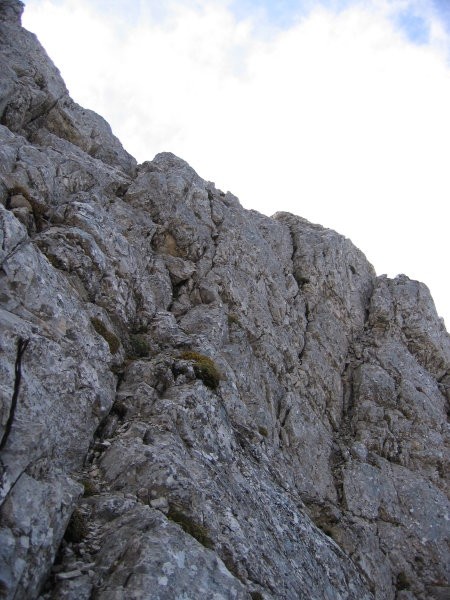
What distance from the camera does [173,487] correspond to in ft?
52.1

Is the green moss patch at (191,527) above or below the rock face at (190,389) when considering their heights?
below

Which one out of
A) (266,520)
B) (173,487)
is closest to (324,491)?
(266,520)

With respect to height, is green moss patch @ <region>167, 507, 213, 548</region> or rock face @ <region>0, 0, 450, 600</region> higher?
rock face @ <region>0, 0, 450, 600</region>

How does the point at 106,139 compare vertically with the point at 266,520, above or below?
above

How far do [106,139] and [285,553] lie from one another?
143 ft

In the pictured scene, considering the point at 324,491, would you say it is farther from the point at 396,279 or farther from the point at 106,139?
the point at 106,139

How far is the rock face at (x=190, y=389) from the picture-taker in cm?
1312

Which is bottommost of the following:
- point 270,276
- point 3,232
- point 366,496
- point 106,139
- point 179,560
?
point 179,560

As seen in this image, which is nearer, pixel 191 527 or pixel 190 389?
pixel 191 527

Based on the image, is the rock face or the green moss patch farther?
the green moss patch

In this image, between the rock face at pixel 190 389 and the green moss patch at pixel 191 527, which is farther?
the green moss patch at pixel 191 527

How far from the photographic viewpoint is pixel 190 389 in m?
21.9

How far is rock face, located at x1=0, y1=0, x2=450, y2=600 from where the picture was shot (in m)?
13.1

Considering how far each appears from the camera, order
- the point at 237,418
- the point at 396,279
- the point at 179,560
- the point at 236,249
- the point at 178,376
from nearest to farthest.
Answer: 1. the point at 179,560
2. the point at 178,376
3. the point at 237,418
4. the point at 236,249
5. the point at 396,279
